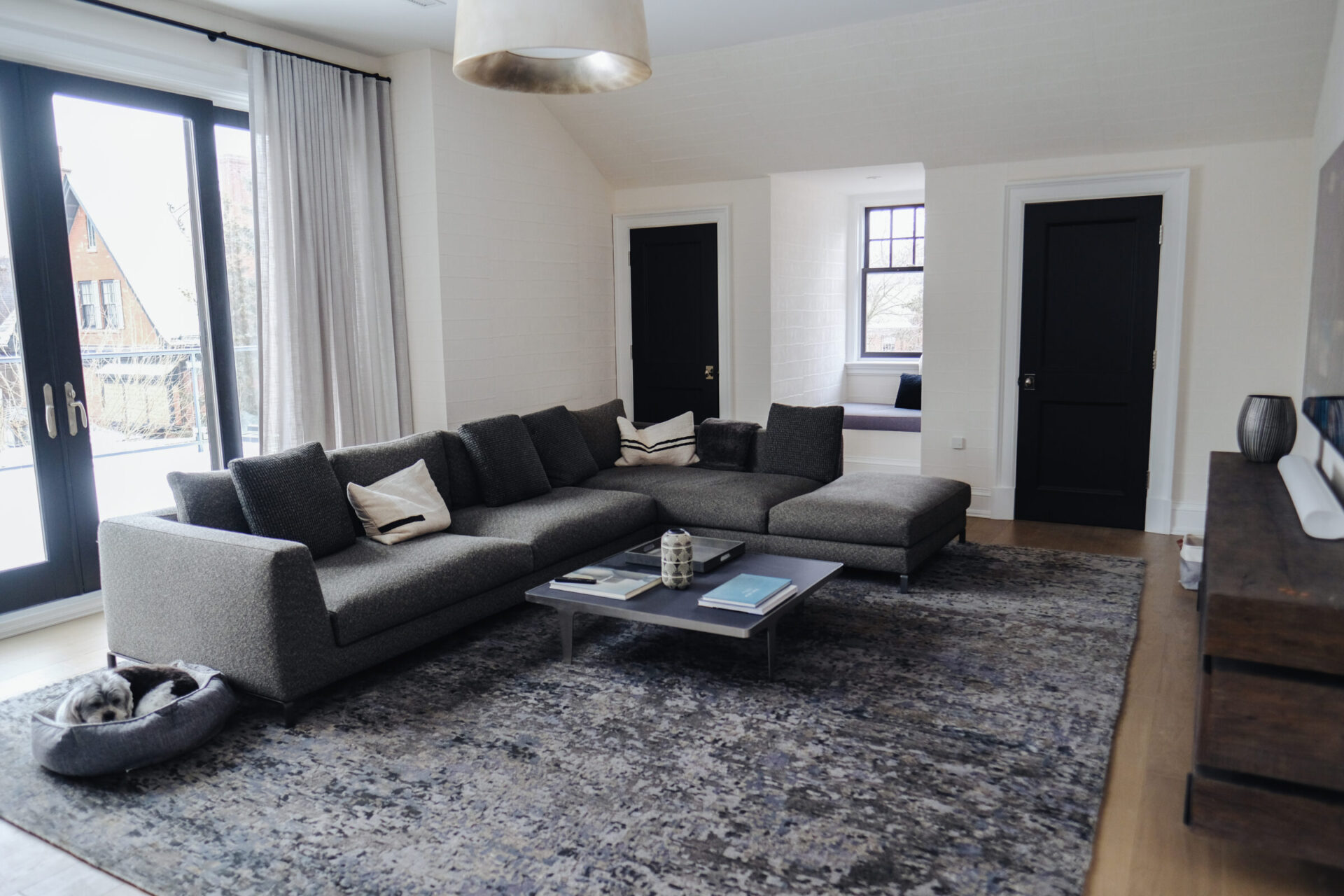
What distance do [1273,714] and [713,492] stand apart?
10.2 feet

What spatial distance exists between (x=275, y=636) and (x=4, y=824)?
2.70 feet

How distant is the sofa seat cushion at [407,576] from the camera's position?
3.27m

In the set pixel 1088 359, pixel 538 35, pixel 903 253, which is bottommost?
pixel 1088 359

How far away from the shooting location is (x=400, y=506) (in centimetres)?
405

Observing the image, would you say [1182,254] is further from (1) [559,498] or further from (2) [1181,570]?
(1) [559,498]

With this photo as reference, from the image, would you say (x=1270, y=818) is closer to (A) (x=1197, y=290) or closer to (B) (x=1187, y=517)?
(B) (x=1187, y=517)

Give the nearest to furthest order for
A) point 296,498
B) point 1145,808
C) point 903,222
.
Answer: point 1145,808 → point 296,498 → point 903,222

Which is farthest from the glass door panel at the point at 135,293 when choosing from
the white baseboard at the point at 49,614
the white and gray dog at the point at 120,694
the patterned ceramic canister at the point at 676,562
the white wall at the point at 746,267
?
the white wall at the point at 746,267

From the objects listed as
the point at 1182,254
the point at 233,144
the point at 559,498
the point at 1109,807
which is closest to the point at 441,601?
the point at 559,498

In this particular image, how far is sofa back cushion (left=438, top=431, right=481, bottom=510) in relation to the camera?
466 cm

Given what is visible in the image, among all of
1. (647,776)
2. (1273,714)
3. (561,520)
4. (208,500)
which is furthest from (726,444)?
(1273,714)

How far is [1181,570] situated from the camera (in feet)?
14.6

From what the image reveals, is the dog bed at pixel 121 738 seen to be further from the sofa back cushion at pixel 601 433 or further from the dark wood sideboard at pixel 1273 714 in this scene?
the sofa back cushion at pixel 601 433

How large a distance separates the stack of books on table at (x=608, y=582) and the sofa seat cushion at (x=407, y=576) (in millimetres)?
377
